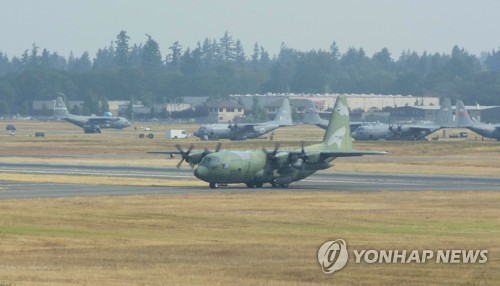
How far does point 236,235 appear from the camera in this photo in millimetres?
45750

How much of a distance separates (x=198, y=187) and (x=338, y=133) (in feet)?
32.0

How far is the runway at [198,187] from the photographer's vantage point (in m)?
67.3

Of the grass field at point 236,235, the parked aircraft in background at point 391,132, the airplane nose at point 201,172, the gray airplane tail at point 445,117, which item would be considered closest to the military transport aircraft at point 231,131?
the parked aircraft in background at point 391,132

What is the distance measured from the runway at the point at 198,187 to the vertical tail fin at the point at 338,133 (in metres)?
2.32

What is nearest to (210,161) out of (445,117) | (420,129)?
(420,129)

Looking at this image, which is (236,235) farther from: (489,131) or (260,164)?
(489,131)

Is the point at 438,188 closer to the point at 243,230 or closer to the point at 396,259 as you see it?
the point at 243,230

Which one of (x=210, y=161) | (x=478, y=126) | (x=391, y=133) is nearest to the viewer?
(x=210, y=161)

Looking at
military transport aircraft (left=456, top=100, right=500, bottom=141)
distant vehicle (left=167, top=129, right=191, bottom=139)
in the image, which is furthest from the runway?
distant vehicle (left=167, top=129, right=191, bottom=139)

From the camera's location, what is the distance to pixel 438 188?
7138 centimetres

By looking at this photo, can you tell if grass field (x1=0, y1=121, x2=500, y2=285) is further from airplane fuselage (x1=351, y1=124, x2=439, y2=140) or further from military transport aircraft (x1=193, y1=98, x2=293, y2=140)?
military transport aircraft (x1=193, y1=98, x2=293, y2=140)

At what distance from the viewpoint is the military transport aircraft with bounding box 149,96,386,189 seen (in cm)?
6950

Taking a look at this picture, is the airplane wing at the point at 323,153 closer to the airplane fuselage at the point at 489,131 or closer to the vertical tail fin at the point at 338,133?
the vertical tail fin at the point at 338,133

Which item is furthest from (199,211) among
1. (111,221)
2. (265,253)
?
(265,253)
